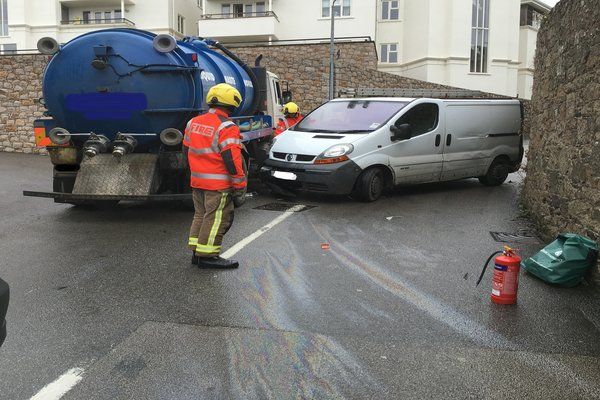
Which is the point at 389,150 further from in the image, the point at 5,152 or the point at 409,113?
the point at 5,152

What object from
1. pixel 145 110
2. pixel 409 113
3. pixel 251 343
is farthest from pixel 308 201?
pixel 251 343

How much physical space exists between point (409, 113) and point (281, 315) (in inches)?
267

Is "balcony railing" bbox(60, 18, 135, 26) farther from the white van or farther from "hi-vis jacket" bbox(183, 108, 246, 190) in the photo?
"hi-vis jacket" bbox(183, 108, 246, 190)

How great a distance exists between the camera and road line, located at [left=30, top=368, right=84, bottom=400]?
3.19m

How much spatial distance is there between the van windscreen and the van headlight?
64cm

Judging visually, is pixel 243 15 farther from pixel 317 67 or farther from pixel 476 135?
pixel 476 135

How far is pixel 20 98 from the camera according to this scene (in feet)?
66.0

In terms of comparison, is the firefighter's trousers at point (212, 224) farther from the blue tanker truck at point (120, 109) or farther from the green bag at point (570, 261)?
the green bag at point (570, 261)

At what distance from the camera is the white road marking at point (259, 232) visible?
6.50m

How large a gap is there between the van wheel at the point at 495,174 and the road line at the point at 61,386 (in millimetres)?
10279

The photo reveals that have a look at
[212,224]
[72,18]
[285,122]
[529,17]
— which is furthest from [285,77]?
[529,17]


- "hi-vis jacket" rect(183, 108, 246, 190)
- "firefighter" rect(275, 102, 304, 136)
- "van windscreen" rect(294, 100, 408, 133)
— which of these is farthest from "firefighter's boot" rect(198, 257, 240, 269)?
"firefighter" rect(275, 102, 304, 136)

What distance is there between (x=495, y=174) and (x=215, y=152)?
8.23 meters

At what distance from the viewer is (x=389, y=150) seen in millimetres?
10062
